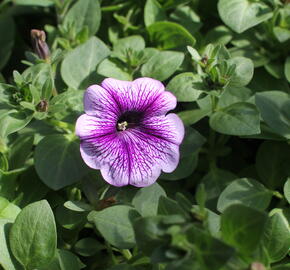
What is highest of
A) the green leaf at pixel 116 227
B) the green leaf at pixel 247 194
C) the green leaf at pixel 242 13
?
the green leaf at pixel 242 13

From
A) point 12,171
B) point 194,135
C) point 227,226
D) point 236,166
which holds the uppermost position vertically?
point 227,226

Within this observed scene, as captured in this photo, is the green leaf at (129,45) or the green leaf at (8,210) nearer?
the green leaf at (8,210)

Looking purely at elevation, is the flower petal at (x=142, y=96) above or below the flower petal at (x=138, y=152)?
above

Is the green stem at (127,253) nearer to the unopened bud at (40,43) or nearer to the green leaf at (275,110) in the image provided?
the green leaf at (275,110)

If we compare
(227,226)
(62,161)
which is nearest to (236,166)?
(62,161)

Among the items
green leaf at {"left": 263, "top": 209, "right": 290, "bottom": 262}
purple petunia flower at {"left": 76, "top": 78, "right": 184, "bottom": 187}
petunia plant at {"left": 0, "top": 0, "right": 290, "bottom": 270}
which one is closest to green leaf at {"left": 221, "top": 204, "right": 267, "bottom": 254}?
petunia plant at {"left": 0, "top": 0, "right": 290, "bottom": 270}

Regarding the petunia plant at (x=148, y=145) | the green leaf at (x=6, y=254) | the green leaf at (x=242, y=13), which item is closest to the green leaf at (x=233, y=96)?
the petunia plant at (x=148, y=145)

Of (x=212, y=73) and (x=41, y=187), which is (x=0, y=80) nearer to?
(x=41, y=187)
